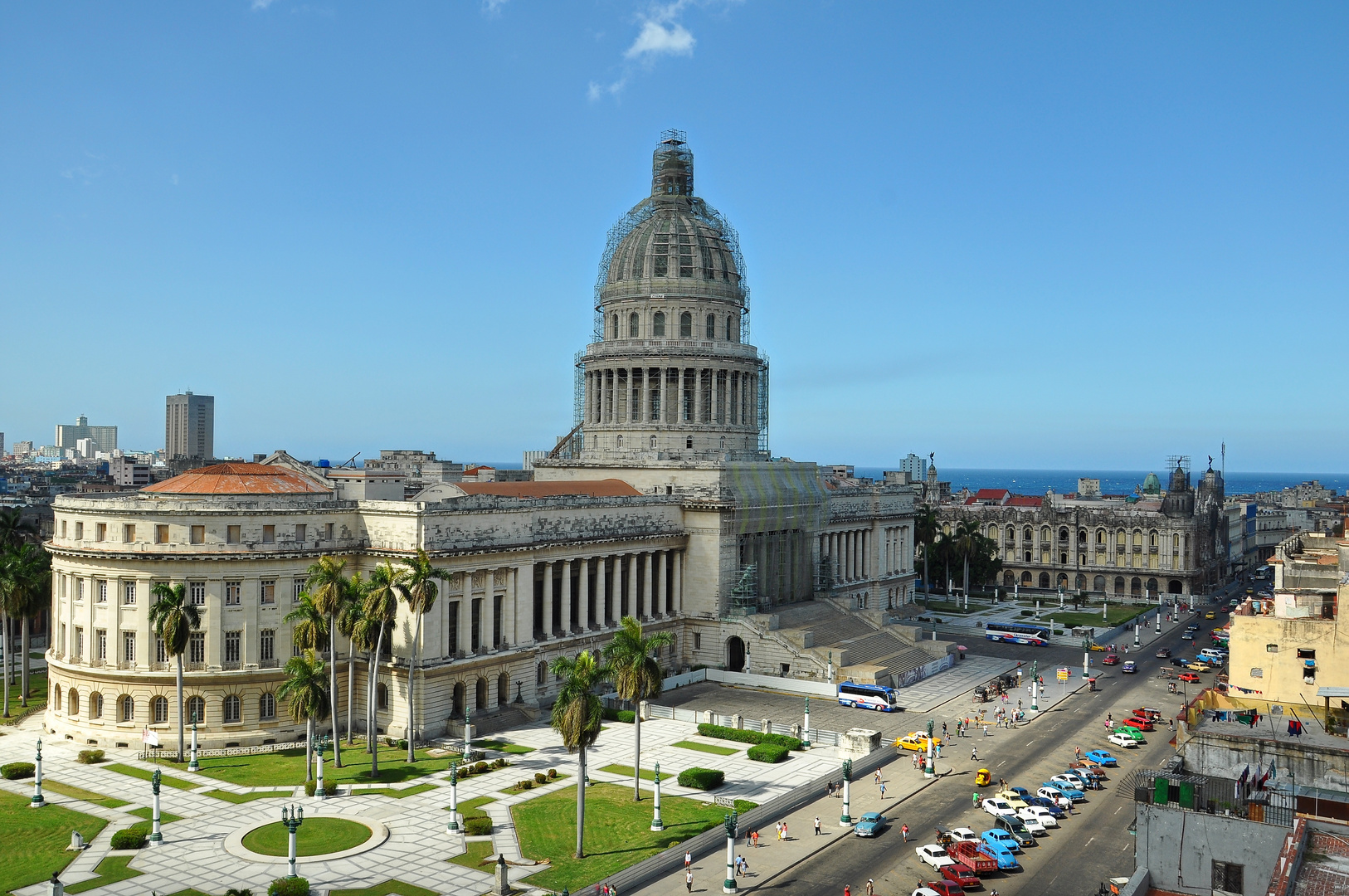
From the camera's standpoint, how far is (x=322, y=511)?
7675 cm

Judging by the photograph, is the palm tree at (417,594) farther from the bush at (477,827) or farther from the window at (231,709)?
the bush at (477,827)

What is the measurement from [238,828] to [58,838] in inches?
323

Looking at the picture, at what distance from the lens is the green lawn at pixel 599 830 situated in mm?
51250

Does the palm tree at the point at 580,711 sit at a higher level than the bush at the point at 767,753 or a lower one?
higher

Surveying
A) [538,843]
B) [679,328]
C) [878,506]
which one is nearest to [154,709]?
[538,843]

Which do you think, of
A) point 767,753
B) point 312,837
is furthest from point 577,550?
point 312,837

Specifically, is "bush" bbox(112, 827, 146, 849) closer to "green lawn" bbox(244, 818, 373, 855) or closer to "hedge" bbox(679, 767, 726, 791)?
"green lawn" bbox(244, 818, 373, 855)

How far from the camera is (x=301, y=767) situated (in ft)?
222

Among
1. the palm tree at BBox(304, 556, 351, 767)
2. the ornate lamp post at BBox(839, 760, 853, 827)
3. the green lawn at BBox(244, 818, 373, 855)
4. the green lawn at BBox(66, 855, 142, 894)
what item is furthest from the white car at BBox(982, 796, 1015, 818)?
the green lawn at BBox(66, 855, 142, 894)

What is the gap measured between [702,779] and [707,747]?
34.4 feet

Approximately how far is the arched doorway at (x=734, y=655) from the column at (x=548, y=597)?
20.9 meters

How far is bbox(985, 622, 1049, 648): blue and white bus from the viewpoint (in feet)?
400

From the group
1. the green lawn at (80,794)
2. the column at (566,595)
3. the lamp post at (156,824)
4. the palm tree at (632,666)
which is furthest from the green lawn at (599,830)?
the column at (566,595)

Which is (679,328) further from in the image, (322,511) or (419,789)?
(419,789)
